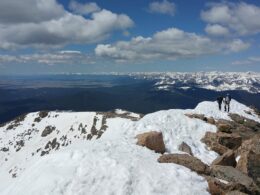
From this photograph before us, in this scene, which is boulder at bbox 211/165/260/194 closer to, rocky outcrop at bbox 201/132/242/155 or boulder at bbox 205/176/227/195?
boulder at bbox 205/176/227/195

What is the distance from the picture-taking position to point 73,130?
216 feet

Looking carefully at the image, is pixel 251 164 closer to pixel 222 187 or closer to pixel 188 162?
pixel 188 162

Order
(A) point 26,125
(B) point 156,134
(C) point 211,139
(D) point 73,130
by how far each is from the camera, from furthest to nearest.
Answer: (A) point 26,125 < (D) point 73,130 < (C) point 211,139 < (B) point 156,134

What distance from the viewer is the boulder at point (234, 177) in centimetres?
1709

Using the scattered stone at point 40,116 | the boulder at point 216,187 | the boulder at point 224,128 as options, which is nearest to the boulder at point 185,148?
the boulder at point 216,187

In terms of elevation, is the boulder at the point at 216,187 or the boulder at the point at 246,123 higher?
the boulder at the point at 216,187

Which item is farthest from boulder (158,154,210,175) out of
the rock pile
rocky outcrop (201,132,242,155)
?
rocky outcrop (201,132,242,155)

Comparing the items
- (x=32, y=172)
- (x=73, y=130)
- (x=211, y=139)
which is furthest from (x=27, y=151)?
(x=32, y=172)

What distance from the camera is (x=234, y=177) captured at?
1819 centimetres

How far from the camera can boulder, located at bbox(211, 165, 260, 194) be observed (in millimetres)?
17089

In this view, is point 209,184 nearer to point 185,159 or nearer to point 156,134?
point 185,159

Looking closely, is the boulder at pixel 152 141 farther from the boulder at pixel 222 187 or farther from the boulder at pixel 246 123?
the boulder at pixel 246 123

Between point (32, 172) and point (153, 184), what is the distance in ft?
20.3


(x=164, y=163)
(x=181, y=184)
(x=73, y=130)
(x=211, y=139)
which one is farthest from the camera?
(x=73, y=130)
